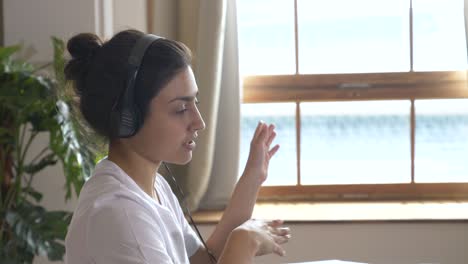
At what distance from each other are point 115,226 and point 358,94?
8.16 feet

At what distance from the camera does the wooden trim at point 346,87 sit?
11.7ft

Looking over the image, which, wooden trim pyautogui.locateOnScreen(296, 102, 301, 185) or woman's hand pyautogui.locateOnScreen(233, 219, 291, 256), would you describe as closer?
woman's hand pyautogui.locateOnScreen(233, 219, 291, 256)

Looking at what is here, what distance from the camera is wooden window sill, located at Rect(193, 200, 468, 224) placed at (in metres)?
3.27

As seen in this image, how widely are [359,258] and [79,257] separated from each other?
2202 millimetres

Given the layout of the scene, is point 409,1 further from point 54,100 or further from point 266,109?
point 54,100

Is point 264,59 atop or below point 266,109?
atop

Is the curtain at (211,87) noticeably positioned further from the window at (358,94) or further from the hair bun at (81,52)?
the hair bun at (81,52)

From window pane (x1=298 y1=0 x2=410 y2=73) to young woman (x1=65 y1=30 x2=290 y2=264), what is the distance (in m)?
2.19

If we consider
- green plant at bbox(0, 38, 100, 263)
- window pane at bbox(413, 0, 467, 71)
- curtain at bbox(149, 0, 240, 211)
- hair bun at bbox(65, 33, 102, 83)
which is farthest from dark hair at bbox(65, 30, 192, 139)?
window pane at bbox(413, 0, 467, 71)

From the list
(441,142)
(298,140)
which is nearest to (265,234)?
(298,140)

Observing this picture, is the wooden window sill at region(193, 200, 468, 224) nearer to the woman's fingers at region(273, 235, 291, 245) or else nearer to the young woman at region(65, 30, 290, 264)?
the woman's fingers at region(273, 235, 291, 245)

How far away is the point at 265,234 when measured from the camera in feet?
5.04

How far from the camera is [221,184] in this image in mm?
3486

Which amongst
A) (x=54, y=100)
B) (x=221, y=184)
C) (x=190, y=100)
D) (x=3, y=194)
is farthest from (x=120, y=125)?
(x=221, y=184)
